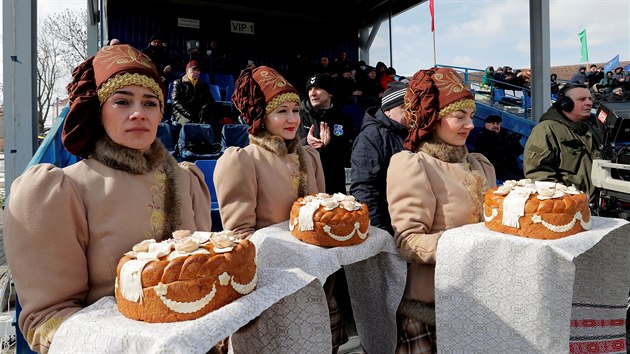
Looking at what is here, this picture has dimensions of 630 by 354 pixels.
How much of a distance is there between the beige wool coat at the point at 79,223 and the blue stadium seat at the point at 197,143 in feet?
14.4

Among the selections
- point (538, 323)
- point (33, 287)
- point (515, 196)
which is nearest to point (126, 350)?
point (33, 287)

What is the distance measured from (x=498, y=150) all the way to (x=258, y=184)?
533 centimetres

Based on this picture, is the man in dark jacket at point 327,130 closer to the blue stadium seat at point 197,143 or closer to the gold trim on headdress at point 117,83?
the gold trim on headdress at point 117,83

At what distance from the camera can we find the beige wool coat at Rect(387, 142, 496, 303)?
6.22 feet

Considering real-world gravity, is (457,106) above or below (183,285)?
above

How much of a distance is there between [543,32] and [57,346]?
7836mm

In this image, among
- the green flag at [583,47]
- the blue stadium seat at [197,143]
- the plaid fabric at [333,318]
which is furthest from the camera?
the green flag at [583,47]

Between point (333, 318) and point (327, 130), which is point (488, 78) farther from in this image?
point (333, 318)

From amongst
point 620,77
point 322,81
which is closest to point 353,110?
point 322,81

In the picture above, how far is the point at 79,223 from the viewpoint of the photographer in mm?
1204

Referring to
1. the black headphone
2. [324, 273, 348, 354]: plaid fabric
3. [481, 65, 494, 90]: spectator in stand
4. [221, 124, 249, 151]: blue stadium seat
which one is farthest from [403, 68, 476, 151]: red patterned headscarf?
[481, 65, 494, 90]: spectator in stand

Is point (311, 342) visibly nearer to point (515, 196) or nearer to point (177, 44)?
point (515, 196)

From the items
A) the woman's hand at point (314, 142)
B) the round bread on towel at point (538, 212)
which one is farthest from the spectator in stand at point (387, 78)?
the round bread on towel at point (538, 212)

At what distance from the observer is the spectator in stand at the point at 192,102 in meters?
6.43
